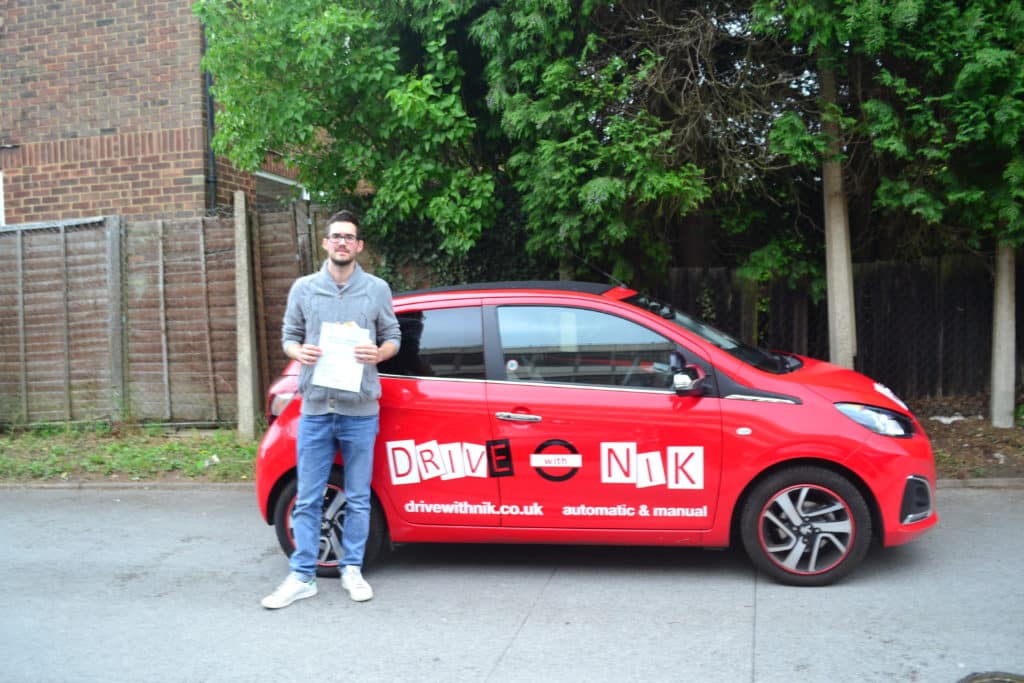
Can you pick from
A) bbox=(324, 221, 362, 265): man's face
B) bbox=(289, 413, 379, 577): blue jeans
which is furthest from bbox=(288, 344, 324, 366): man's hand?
bbox=(324, 221, 362, 265): man's face

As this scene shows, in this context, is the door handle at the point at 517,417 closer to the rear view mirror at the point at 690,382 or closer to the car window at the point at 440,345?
the car window at the point at 440,345

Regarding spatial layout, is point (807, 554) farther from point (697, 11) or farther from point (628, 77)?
point (697, 11)

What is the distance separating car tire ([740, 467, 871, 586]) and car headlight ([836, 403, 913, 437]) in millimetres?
329

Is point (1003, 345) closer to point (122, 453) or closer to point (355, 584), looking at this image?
point (355, 584)

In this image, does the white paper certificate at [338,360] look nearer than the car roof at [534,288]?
Yes

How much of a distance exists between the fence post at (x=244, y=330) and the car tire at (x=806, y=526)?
5.42 metres

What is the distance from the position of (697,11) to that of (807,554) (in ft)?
15.6

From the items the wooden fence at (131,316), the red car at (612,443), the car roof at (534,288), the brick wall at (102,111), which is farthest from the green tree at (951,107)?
the brick wall at (102,111)

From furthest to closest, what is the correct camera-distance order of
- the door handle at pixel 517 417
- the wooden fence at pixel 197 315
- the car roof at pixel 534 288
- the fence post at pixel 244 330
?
1. the wooden fence at pixel 197 315
2. the fence post at pixel 244 330
3. the car roof at pixel 534 288
4. the door handle at pixel 517 417

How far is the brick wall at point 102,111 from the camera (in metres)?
10.2

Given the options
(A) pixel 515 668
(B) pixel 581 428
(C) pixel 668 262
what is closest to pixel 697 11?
(C) pixel 668 262

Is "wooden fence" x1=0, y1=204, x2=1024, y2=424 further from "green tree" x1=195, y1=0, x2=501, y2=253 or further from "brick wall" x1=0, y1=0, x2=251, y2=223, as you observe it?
"green tree" x1=195, y1=0, x2=501, y2=253

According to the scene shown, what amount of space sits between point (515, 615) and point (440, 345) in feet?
5.22

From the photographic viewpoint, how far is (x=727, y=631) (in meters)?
4.34
